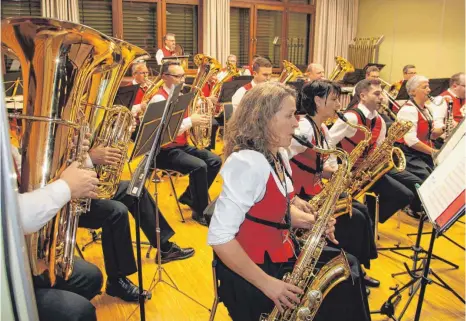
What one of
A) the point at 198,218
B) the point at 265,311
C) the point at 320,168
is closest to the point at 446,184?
the point at 265,311

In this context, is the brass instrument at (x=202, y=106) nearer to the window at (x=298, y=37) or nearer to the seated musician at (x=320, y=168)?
the seated musician at (x=320, y=168)

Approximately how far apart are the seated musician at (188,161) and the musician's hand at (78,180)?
2.19m

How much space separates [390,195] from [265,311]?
2197mm

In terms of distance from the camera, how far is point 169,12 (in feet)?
29.2

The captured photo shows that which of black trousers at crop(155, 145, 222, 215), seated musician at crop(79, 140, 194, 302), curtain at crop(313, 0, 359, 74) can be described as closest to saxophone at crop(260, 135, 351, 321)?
seated musician at crop(79, 140, 194, 302)

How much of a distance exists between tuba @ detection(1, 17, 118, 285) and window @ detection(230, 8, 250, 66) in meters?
8.44

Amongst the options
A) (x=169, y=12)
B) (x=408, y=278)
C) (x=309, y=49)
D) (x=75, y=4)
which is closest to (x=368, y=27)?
(x=309, y=49)

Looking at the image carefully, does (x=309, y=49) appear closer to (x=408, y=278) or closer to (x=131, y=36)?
(x=131, y=36)

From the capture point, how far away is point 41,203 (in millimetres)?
1459

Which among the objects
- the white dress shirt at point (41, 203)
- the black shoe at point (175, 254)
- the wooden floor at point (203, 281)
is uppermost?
the white dress shirt at point (41, 203)

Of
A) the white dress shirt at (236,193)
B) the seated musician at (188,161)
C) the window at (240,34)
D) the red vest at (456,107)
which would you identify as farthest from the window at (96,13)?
the white dress shirt at (236,193)

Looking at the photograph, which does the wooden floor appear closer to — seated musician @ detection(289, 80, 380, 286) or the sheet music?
seated musician @ detection(289, 80, 380, 286)

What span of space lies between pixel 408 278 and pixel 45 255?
268 centimetres

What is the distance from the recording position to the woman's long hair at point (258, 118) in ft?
5.90
